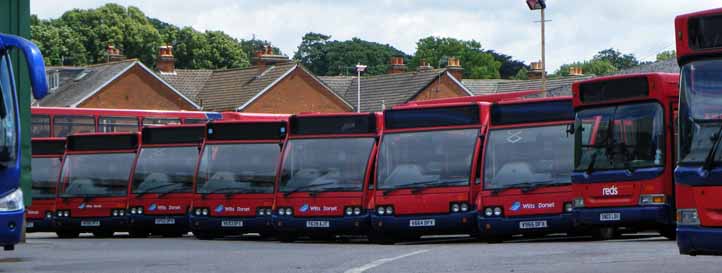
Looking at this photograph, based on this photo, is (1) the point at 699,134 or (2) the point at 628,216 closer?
(1) the point at 699,134

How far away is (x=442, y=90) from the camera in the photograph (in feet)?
292

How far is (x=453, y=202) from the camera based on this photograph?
2569 centimetres

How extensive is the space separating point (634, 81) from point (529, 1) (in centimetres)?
3001

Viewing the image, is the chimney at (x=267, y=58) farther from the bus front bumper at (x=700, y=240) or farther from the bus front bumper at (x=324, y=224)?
the bus front bumper at (x=700, y=240)

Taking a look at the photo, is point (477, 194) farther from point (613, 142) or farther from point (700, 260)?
point (700, 260)

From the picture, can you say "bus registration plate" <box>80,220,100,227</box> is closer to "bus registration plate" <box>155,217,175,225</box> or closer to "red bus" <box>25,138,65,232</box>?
"red bus" <box>25,138,65,232</box>

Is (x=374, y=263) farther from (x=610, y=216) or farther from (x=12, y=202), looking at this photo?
(x=610, y=216)

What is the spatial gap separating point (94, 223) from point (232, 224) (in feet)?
18.6

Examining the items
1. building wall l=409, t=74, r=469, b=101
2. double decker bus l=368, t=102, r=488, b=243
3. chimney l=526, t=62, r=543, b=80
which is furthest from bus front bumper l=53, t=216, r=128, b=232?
chimney l=526, t=62, r=543, b=80

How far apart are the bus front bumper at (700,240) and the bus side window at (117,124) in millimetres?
28923

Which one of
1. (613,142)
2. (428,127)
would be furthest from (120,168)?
(613,142)

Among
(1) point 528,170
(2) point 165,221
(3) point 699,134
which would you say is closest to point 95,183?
(2) point 165,221

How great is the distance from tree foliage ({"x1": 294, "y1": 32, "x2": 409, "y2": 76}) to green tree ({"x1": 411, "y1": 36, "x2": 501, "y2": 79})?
4259 mm

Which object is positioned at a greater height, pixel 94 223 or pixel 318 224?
pixel 318 224
